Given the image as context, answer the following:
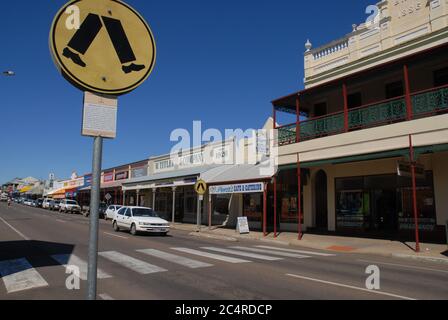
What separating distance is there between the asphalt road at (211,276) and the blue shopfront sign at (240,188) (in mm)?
8330

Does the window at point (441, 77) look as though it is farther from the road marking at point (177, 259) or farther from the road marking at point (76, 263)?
the road marking at point (76, 263)

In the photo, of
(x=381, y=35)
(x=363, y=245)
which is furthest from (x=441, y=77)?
(x=363, y=245)

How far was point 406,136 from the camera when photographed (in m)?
15.8

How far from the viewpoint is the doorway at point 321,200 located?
879 inches

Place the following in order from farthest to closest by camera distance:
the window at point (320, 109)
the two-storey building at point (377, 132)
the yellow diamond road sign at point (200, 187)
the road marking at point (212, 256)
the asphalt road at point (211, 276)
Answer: the yellow diamond road sign at point (200, 187) → the window at point (320, 109) → the two-storey building at point (377, 132) → the road marking at point (212, 256) → the asphalt road at point (211, 276)

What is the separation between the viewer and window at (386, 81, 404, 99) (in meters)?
18.7

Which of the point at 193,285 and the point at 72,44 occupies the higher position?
the point at 72,44

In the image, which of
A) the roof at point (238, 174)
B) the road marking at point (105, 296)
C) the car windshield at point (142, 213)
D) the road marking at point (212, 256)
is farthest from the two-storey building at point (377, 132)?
the road marking at point (105, 296)

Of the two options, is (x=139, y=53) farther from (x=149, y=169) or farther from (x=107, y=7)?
(x=149, y=169)

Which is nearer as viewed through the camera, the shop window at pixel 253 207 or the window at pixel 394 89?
the window at pixel 394 89

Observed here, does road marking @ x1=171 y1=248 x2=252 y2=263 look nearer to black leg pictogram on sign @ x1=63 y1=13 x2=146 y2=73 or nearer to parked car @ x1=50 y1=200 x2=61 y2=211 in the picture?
black leg pictogram on sign @ x1=63 y1=13 x2=146 y2=73

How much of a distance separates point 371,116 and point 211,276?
1236cm
